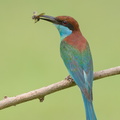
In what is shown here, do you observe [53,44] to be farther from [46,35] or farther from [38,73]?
[38,73]

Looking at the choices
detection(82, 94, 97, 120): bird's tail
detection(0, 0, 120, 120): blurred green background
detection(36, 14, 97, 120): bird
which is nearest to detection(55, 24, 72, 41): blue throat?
detection(36, 14, 97, 120): bird

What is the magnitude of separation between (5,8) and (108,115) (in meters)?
3.03

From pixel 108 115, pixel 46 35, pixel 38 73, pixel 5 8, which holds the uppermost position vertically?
pixel 5 8

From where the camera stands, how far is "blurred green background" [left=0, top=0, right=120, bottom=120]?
5.64m

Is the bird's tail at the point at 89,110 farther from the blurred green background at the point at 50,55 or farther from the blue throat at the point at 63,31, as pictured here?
the blurred green background at the point at 50,55

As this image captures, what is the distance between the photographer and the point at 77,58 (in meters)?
4.15

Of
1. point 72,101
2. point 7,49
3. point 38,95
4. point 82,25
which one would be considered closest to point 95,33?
point 82,25

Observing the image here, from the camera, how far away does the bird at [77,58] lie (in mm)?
3910

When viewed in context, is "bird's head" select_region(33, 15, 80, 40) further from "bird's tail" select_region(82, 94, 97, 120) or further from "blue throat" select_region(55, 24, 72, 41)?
"bird's tail" select_region(82, 94, 97, 120)

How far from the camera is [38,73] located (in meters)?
6.17

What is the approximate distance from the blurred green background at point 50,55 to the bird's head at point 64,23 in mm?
1246

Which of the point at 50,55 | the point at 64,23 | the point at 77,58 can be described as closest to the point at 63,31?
the point at 64,23

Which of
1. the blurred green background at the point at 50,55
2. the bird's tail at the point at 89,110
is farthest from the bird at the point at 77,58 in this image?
the blurred green background at the point at 50,55

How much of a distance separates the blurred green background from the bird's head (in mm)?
1246
